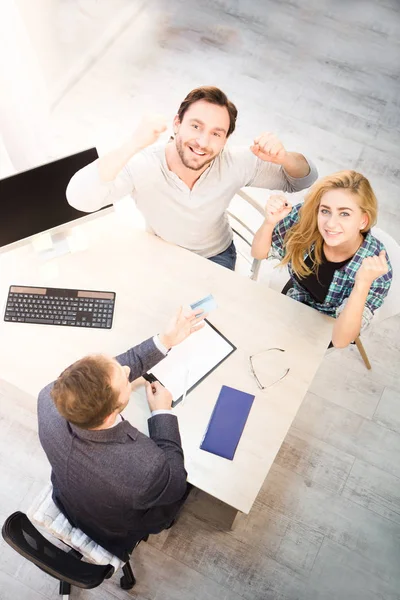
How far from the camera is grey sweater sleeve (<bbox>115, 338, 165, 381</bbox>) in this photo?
75.0 inches

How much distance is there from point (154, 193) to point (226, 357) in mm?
747

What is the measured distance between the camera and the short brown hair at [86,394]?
5.17 ft

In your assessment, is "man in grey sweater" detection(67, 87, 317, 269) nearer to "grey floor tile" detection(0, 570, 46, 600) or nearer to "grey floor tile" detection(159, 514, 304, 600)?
"grey floor tile" detection(159, 514, 304, 600)

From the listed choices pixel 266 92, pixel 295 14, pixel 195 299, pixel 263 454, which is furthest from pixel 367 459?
pixel 295 14

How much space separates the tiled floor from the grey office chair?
2.62 feet

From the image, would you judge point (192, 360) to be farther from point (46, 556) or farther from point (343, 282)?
point (46, 556)

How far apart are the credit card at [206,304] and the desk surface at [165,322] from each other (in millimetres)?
25

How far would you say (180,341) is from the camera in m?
1.98

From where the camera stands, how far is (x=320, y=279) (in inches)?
87.5

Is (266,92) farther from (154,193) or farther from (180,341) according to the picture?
(180,341)

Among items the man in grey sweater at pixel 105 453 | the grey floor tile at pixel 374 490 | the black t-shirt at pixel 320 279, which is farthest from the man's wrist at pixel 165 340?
the grey floor tile at pixel 374 490

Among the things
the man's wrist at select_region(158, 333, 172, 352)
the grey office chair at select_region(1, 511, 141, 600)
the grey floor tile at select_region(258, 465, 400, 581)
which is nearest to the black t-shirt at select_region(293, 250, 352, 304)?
the man's wrist at select_region(158, 333, 172, 352)

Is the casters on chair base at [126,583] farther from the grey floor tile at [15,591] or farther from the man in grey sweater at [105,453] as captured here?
the man in grey sweater at [105,453]

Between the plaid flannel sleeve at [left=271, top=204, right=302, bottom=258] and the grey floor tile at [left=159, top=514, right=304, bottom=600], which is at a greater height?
the plaid flannel sleeve at [left=271, top=204, right=302, bottom=258]
